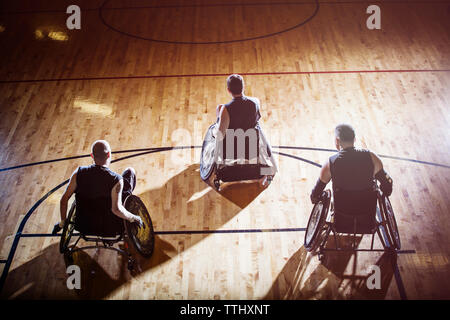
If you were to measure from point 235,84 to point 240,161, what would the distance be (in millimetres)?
776

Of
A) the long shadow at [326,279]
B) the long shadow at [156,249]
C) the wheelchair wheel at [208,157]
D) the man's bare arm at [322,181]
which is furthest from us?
the wheelchair wheel at [208,157]

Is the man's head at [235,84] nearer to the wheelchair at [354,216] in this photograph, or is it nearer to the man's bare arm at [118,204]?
the wheelchair at [354,216]

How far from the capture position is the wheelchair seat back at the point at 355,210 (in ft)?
11.2

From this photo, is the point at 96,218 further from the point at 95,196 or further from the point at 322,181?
the point at 322,181

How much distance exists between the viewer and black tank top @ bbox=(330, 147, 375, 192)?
338cm

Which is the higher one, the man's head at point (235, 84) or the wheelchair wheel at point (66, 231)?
the man's head at point (235, 84)

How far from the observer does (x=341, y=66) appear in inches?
249

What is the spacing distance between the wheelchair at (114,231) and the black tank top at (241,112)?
4.00ft

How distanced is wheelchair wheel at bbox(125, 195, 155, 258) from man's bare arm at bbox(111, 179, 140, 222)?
0.37ft

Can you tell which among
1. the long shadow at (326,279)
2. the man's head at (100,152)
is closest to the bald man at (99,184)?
the man's head at (100,152)

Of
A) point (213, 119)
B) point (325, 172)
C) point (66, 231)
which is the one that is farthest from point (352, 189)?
point (213, 119)

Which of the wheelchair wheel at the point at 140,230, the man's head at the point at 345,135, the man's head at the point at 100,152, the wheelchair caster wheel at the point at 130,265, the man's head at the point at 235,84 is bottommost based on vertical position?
the wheelchair caster wheel at the point at 130,265
